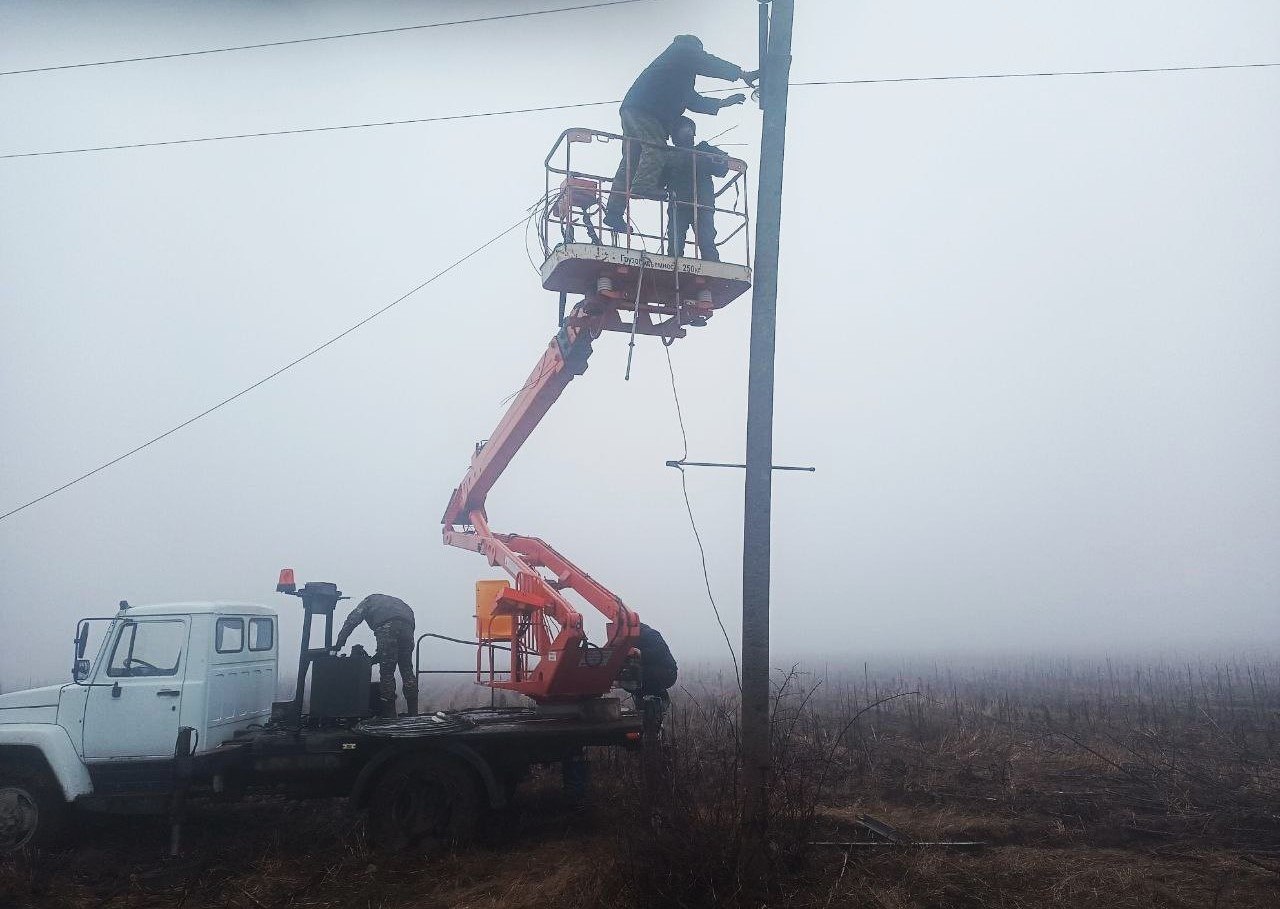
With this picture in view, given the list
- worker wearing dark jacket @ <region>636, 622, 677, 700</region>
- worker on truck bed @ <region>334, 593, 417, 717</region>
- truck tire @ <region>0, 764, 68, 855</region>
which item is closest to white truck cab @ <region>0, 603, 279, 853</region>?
truck tire @ <region>0, 764, 68, 855</region>

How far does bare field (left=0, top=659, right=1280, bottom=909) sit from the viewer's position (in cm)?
628

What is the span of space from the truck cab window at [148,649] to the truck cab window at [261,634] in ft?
3.45

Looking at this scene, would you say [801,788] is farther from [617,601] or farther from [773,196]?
[773,196]

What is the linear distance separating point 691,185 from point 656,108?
0.87 metres

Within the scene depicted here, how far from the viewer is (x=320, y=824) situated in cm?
930

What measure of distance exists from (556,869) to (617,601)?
114 inches

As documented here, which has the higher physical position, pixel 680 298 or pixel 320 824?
pixel 680 298

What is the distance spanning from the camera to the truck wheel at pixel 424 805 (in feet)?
28.1

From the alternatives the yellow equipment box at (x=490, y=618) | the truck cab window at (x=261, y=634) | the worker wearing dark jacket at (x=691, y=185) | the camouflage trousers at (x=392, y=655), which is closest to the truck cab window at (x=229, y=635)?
the truck cab window at (x=261, y=634)

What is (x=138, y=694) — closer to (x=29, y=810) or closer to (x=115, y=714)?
(x=115, y=714)

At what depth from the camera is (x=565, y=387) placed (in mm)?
9891

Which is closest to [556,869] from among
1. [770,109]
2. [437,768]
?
[437,768]

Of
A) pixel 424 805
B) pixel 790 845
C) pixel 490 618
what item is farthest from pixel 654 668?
pixel 790 845

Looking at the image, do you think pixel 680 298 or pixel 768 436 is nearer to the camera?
pixel 768 436
